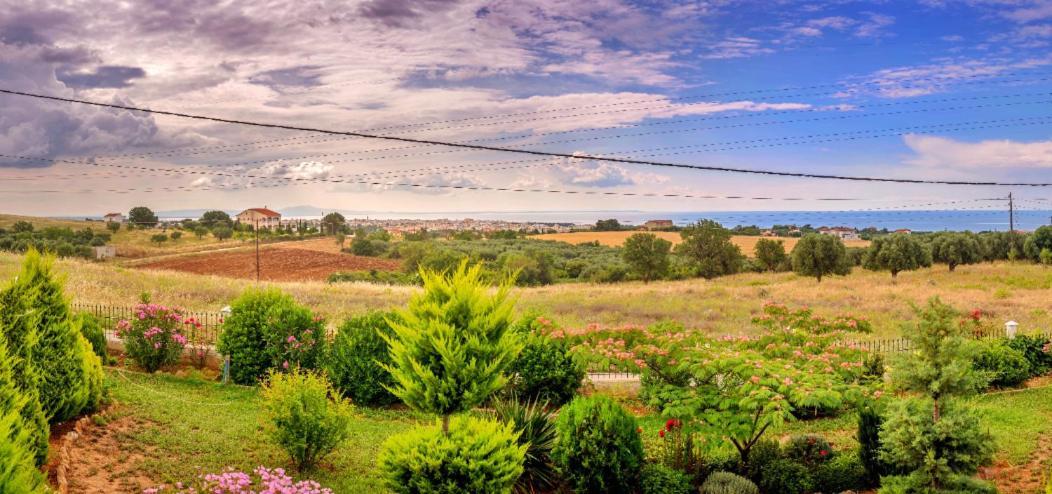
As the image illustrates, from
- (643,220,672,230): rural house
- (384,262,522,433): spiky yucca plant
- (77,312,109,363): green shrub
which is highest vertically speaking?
(643,220,672,230): rural house

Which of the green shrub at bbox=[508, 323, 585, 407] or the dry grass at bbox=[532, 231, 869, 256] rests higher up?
the dry grass at bbox=[532, 231, 869, 256]

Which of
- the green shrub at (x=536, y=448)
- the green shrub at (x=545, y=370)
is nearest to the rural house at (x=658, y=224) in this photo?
the green shrub at (x=545, y=370)

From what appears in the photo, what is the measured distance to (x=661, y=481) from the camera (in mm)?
9648

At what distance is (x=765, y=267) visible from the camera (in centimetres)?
6875

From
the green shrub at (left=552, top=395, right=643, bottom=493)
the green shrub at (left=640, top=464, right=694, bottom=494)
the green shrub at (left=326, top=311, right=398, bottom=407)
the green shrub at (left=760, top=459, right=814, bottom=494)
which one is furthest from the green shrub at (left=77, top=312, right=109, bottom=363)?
the green shrub at (left=760, top=459, right=814, bottom=494)

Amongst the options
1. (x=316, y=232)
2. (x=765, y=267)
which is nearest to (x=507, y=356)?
(x=765, y=267)

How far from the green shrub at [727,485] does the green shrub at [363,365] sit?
6664 mm

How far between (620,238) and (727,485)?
8341 cm

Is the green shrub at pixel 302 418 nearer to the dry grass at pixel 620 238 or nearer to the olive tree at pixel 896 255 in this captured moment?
the olive tree at pixel 896 255

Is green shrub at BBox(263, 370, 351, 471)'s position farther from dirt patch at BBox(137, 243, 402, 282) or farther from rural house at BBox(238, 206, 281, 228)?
rural house at BBox(238, 206, 281, 228)

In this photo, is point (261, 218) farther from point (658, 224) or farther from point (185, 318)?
point (185, 318)

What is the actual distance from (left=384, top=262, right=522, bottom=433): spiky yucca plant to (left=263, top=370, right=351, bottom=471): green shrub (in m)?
1.82

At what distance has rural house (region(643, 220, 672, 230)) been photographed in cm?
7709

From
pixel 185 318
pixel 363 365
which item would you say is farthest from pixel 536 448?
pixel 185 318
